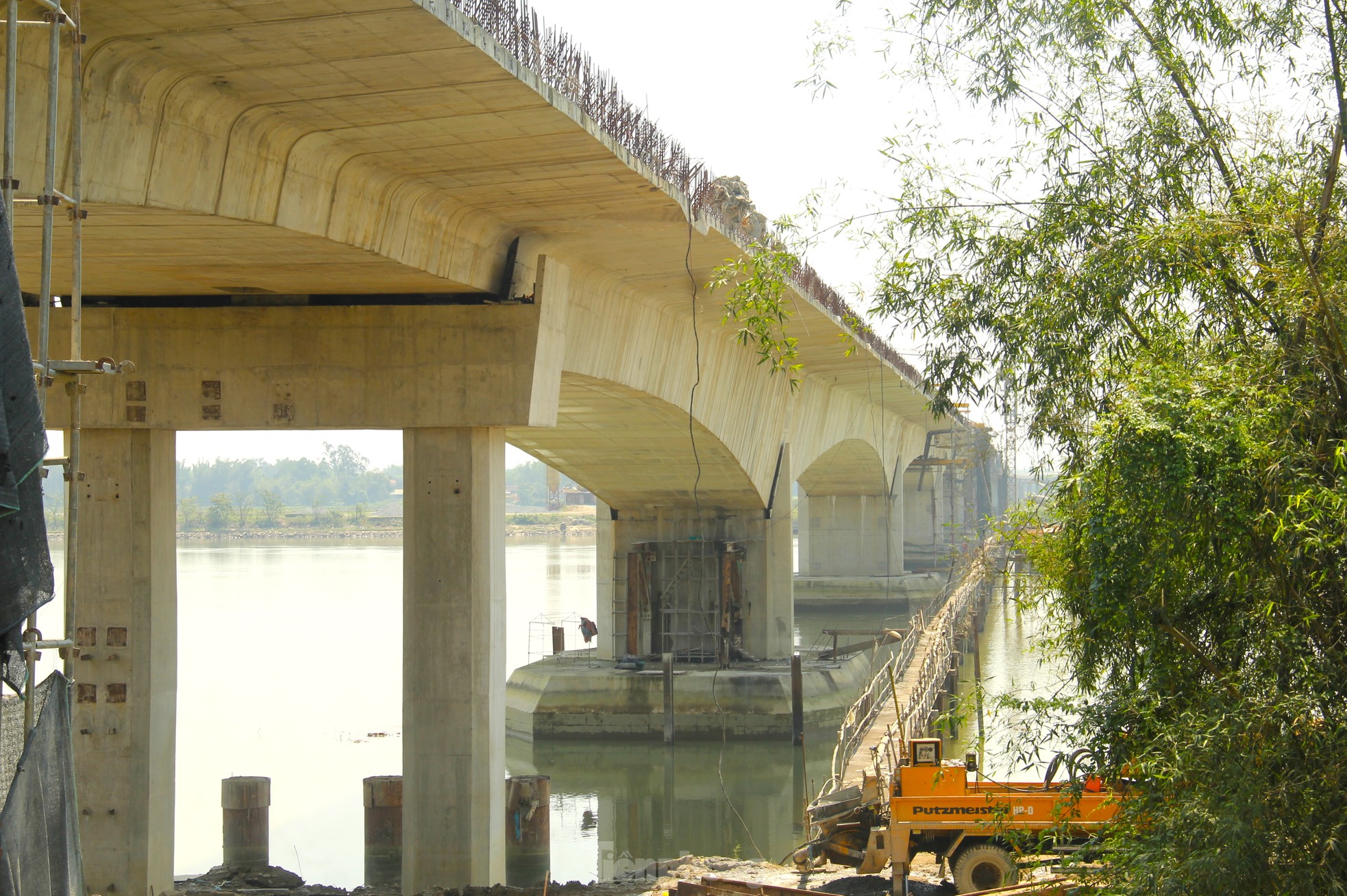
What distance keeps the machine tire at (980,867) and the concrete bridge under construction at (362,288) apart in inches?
170

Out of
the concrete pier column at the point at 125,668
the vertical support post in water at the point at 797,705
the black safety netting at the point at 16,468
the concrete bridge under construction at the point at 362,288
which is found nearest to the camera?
the black safety netting at the point at 16,468

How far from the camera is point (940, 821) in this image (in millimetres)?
11672

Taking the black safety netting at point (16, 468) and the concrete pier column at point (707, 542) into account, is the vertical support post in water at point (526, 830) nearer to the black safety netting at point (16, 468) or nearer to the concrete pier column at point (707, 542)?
the concrete pier column at point (707, 542)

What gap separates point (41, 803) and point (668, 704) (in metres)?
19.2

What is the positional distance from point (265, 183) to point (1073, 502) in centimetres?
553

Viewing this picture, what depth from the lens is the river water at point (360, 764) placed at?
59.2ft

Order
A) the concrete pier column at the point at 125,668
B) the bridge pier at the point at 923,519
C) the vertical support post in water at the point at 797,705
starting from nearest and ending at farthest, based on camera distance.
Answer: the concrete pier column at the point at 125,668
the vertical support post in water at the point at 797,705
the bridge pier at the point at 923,519

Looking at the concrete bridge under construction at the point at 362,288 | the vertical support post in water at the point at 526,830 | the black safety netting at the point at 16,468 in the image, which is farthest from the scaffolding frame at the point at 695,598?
the black safety netting at the point at 16,468

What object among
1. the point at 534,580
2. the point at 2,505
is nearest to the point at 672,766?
the point at 2,505

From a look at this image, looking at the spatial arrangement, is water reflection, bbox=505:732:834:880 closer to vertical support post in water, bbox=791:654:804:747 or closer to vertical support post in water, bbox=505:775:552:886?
vertical support post in water, bbox=791:654:804:747

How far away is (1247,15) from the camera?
7.75 m

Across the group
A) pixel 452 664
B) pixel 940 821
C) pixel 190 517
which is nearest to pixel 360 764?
pixel 452 664

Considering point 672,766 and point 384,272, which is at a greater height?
point 384,272

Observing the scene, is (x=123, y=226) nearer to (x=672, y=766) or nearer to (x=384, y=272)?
(x=384, y=272)
